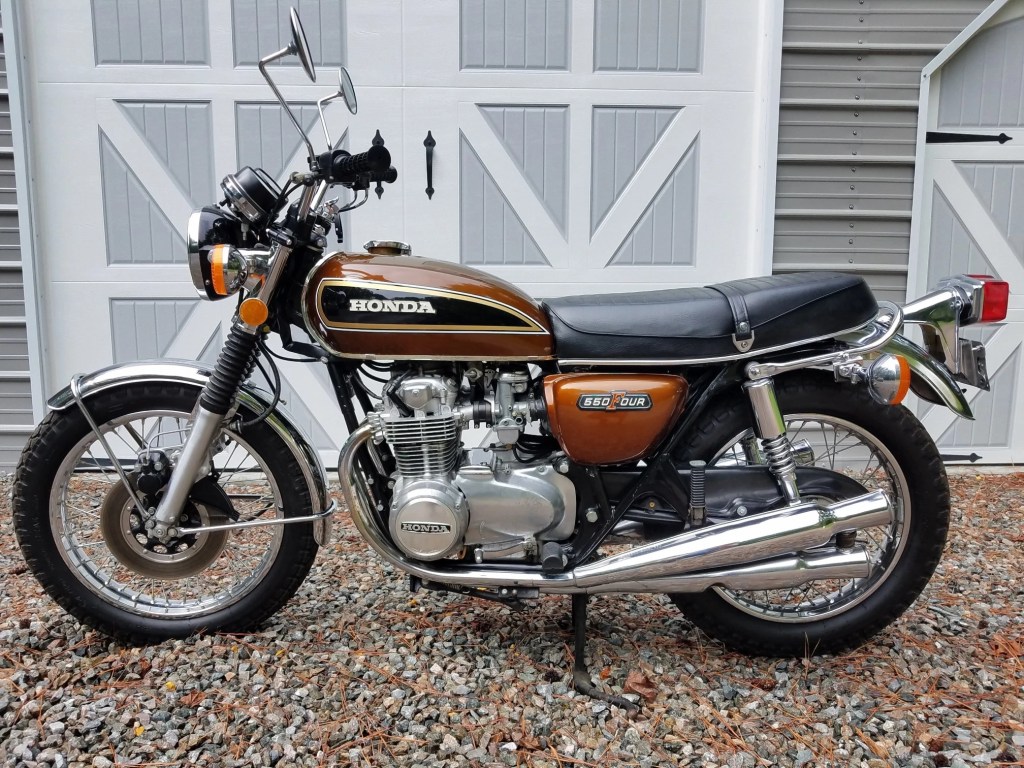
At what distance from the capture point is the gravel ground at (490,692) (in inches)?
67.9

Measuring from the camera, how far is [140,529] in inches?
84.5

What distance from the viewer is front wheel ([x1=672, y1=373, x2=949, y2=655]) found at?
1997 mm

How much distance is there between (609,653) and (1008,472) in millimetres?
3301

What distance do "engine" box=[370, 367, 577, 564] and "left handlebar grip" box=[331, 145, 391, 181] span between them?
57 cm

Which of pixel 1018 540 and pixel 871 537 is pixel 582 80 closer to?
pixel 871 537

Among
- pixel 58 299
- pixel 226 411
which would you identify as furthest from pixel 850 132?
pixel 58 299

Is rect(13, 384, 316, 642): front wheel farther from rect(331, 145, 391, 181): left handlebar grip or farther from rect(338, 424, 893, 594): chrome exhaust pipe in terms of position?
rect(331, 145, 391, 181): left handlebar grip

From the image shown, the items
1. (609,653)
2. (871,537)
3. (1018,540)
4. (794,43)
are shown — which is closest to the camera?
(609,653)

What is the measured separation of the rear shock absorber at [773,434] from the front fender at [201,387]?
1306mm

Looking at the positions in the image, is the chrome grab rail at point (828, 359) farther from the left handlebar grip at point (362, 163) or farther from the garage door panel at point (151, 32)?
the garage door panel at point (151, 32)

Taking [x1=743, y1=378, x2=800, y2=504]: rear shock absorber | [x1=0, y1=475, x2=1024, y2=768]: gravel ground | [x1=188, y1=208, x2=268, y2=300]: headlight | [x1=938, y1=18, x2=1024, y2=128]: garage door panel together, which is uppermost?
[x1=938, y1=18, x2=1024, y2=128]: garage door panel

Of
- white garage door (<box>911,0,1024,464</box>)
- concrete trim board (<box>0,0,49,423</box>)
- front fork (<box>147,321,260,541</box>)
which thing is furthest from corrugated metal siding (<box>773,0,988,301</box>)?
concrete trim board (<box>0,0,49,423</box>)

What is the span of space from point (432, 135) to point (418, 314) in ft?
7.37

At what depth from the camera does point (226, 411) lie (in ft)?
6.76
